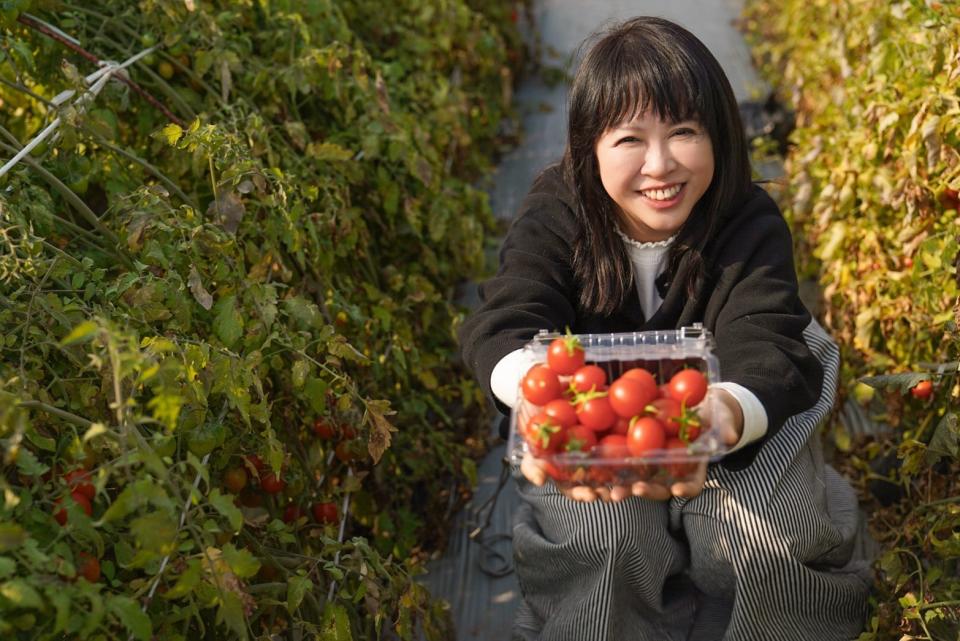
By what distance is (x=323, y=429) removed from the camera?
1.88m

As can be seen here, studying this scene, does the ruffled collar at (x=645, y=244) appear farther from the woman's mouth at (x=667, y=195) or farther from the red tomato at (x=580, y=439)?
the red tomato at (x=580, y=439)

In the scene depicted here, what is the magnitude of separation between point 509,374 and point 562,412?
0.94ft

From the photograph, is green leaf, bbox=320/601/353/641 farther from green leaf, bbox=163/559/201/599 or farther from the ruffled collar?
the ruffled collar

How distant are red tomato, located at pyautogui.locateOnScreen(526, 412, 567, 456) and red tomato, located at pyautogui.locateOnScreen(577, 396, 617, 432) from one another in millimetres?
30

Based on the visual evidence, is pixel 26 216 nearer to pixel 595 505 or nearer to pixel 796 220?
pixel 595 505

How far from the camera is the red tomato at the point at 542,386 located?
1342 mm

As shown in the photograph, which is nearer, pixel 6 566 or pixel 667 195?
pixel 6 566

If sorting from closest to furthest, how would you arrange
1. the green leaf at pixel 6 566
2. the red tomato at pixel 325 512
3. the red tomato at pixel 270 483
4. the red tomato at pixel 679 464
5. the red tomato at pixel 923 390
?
the green leaf at pixel 6 566 < the red tomato at pixel 679 464 < the red tomato at pixel 270 483 < the red tomato at pixel 325 512 < the red tomato at pixel 923 390

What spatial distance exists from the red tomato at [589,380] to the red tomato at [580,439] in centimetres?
5

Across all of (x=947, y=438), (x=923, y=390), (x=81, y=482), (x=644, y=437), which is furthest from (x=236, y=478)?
(x=923, y=390)

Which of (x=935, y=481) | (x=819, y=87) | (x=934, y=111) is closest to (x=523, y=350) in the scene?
(x=935, y=481)

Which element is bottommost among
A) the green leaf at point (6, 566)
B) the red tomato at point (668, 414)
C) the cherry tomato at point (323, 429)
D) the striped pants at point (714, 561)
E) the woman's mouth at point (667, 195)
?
the striped pants at point (714, 561)

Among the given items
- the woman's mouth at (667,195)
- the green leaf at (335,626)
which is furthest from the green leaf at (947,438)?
the green leaf at (335,626)

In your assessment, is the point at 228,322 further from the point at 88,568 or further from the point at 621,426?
the point at 621,426
